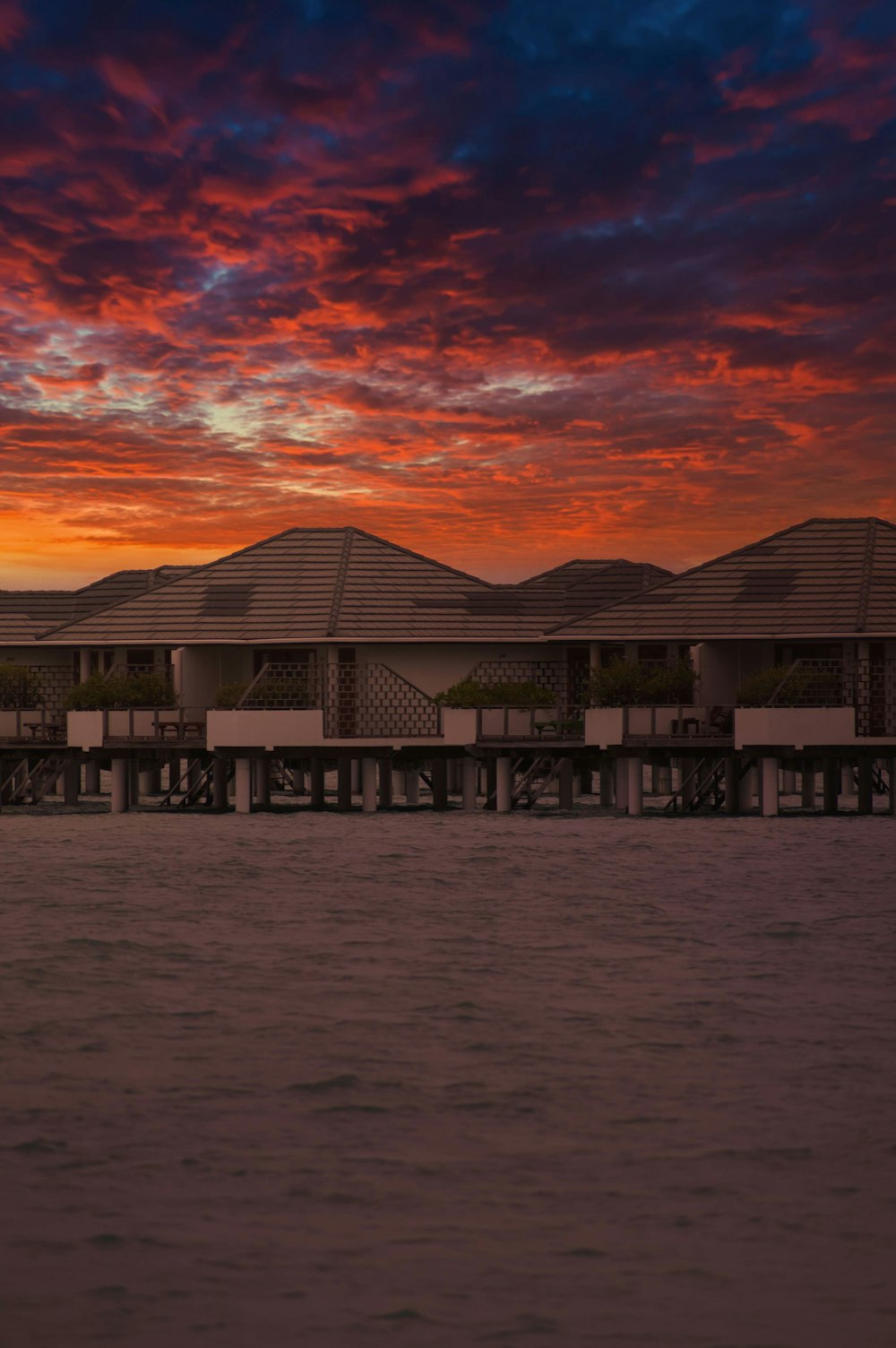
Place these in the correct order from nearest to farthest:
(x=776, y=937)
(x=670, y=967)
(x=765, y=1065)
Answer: (x=765, y=1065)
(x=670, y=967)
(x=776, y=937)

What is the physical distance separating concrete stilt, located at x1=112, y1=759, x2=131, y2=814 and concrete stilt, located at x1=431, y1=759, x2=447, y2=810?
779 centimetres

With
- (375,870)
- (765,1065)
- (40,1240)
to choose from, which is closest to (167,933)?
(375,870)

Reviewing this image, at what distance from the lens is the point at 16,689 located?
3822 centimetres

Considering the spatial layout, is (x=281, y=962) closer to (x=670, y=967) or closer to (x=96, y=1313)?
(x=670, y=967)

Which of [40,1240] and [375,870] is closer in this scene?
[40,1240]

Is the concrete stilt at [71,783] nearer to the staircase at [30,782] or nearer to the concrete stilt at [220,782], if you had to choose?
the staircase at [30,782]

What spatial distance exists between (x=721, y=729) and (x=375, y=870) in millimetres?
10325

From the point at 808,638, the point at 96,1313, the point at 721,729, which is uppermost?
the point at 808,638

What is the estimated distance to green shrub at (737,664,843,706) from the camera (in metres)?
33.6

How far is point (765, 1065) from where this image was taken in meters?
13.5

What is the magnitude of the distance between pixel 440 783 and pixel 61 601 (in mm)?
15245

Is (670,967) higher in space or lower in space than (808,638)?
lower

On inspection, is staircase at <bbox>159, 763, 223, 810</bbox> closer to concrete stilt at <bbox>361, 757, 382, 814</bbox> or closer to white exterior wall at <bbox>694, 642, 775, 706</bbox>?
concrete stilt at <bbox>361, 757, 382, 814</bbox>

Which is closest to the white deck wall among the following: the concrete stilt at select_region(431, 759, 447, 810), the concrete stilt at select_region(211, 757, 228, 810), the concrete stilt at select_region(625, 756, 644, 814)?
the concrete stilt at select_region(211, 757, 228, 810)
